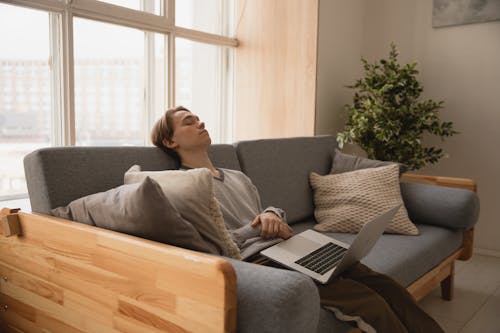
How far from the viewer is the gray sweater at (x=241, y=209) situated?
167 centimetres

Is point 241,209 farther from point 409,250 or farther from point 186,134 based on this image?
point 409,250

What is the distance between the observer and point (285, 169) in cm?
253

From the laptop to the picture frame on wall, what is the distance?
2.46 m

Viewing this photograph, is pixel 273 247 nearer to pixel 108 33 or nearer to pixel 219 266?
pixel 219 266

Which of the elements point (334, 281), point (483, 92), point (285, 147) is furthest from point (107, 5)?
point (483, 92)

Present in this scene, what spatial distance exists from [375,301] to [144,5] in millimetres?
2276

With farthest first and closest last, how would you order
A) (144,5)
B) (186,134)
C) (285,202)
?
(144,5) → (285,202) → (186,134)

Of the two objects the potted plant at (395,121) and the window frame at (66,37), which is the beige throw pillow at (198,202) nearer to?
the window frame at (66,37)

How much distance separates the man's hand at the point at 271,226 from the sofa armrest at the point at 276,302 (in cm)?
58

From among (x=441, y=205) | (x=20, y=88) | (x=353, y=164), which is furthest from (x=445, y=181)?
(x=20, y=88)

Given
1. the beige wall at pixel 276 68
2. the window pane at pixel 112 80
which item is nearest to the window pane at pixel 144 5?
the window pane at pixel 112 80

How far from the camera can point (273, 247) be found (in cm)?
162

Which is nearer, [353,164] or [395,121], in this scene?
[353,164]

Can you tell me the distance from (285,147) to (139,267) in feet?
5.01
